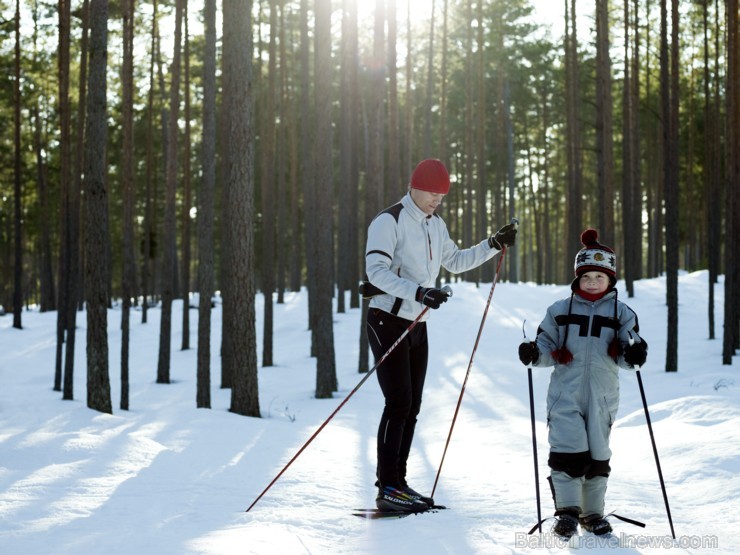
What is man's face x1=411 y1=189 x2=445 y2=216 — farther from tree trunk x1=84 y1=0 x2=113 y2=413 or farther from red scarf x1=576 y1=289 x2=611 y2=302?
tree trunk x1=84 y1=0 x2=113 y2=413

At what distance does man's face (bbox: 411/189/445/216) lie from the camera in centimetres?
596

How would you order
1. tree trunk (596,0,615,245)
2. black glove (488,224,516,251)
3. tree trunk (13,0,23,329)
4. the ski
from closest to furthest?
the ski
black glove (488,224,516,251)
tree trunk (596,0,615,245)
tree trunk (13,0,23,329)

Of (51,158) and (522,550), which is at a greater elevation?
(51,158)

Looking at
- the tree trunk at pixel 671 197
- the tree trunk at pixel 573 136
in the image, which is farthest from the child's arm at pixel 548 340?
the tree trunk at pixel 573 136

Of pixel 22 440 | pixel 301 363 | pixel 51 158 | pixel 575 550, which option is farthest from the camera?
pixel 51 158

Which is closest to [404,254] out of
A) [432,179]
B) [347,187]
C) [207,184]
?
[432,179]

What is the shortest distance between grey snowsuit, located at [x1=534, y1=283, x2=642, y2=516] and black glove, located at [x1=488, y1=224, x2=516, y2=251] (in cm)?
99

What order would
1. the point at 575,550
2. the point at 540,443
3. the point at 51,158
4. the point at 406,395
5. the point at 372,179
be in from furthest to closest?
the point at 51,158 → the point at 372,179 → the point at 540,443 → the point at 406,395 → the point at 575,550

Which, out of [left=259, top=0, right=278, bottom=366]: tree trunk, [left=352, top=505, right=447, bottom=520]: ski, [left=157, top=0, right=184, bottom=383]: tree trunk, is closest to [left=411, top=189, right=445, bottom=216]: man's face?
[left=352, top=505, right=447, bottom=520]: ski

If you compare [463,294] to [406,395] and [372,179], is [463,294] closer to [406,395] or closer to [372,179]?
[372,179]

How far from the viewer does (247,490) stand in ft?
22.4

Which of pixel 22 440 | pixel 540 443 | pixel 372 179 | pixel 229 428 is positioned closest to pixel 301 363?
pixel 372 179

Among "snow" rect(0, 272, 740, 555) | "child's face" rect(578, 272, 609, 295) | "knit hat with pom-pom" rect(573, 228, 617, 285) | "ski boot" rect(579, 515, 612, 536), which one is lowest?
"snow" rect(0, 272, 740, 555)

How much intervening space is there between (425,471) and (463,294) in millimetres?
22322
